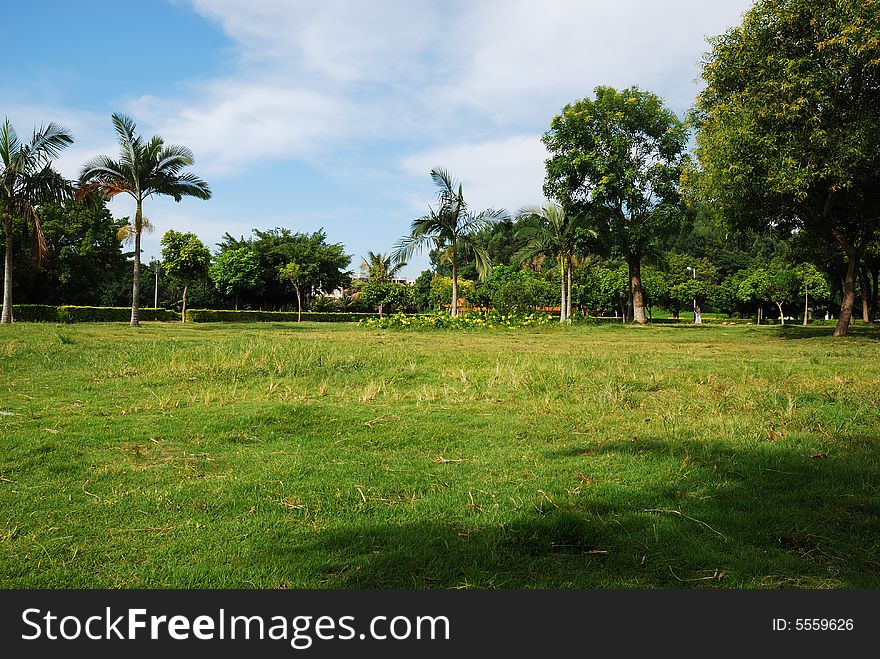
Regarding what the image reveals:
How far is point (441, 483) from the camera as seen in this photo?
3.98 meters

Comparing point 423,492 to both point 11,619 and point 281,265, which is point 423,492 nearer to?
point 11,619

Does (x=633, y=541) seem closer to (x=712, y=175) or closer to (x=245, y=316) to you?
(x=712, y=175)

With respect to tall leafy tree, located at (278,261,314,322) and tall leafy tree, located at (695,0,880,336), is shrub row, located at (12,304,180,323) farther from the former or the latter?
tall leafy tree, located at (695,0,880,336)

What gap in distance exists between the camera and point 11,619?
2357 millimetres

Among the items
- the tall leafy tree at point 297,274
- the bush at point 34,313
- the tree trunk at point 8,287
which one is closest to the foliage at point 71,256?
the bush at point 34,313

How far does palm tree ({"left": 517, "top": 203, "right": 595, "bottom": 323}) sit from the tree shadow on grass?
2509 centimetres

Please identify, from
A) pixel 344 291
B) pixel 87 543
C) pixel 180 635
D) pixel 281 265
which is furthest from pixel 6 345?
pixel 344 291

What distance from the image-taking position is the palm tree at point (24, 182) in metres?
21.1

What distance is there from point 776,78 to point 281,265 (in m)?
39.8

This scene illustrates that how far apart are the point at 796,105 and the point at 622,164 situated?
16145 mm

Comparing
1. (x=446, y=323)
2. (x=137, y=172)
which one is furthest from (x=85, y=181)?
(x=446, y=323)

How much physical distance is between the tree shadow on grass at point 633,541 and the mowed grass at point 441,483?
13 mm

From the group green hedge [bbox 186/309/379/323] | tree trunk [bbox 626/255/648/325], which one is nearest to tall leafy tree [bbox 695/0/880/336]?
tree trunk [bbox 626/255/648/325]

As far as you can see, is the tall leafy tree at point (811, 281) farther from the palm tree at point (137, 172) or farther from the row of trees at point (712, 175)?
the palm tree at point (137, 172)
